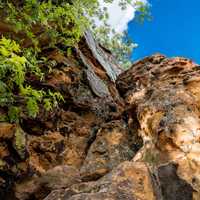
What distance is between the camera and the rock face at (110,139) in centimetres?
766

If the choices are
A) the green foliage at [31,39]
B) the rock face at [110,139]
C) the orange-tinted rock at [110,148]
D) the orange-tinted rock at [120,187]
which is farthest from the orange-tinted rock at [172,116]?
the green foliage at [31,39]

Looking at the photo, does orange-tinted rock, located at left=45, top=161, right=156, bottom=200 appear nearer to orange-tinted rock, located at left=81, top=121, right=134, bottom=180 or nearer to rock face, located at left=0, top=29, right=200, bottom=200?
rock face, located at left=0, top=29, right=200, bottom=200

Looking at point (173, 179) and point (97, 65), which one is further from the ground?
point (97, 65)

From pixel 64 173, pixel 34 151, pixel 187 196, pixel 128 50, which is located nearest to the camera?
pixel 187 196

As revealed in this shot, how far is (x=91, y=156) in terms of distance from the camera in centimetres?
1103

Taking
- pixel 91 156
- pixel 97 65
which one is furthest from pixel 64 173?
pixel 97 65

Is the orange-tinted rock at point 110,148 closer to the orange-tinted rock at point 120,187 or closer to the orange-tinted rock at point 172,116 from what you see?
the orange-tinted rock at point 172,116

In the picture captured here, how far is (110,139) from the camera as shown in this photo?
450 inches

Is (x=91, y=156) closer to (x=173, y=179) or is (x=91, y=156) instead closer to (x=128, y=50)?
(x=173, y=179)

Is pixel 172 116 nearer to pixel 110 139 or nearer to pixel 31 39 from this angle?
pixel 110 139

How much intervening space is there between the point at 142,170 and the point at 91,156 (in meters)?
3.49

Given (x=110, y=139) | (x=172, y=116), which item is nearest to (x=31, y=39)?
(x=110, y=139)

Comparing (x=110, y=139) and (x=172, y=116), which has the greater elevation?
(x=172, y=116)

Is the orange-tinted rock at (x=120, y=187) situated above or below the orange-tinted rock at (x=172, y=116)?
below
